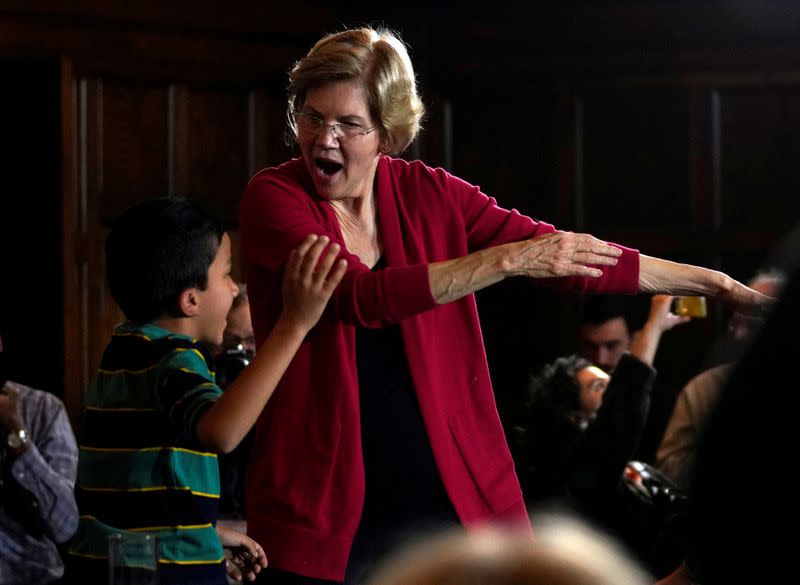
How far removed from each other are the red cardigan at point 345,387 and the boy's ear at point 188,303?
0.34 ft

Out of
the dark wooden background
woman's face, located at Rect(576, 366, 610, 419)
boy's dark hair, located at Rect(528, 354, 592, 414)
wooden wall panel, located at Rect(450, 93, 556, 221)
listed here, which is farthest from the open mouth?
wooden wall panel, located at Rect(450, 93, 556, 221)

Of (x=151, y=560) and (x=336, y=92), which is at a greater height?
(x=336, y=92)

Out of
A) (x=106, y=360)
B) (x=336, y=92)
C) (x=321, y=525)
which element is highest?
(x=336, y=92)

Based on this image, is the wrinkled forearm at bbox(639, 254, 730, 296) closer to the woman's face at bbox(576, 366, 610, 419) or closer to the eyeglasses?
the eyeglasses

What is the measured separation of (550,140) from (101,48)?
1.80 m

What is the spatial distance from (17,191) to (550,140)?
2081 mm

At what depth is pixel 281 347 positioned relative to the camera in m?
1.61

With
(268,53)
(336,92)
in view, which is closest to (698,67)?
(268,53)

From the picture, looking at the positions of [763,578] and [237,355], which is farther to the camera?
[237,355]

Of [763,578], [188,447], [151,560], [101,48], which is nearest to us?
[763,578]

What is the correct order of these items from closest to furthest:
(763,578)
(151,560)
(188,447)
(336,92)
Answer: (763,578)
(151,560)
(188,447)
(336,92)

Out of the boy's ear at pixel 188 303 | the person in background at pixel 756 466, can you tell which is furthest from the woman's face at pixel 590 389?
the person in background at pixel 756 466

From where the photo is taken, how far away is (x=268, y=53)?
4.82 m

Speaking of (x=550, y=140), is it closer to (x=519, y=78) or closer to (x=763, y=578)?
(x=519, y=78)
